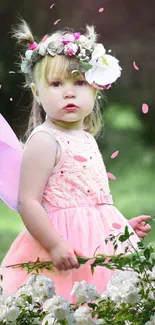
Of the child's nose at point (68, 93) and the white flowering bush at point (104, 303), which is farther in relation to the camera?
the child's nose at point (68, 93)

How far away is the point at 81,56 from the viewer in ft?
7.63

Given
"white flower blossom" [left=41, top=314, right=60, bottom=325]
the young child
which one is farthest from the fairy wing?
"white flower blossom" [left=41, top=314, right=60, bottom=325]

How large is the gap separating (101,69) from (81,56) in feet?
0.27

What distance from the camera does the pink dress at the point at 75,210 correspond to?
2145 mm

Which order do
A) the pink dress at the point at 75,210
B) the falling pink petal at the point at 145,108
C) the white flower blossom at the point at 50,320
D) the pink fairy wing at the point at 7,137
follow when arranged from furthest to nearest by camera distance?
1. the falling pink petal at the point at 145,108
2. the pink fairy wing at the point at 7,137
3. the pink dress at the point at 75,210
4. the white flower blossom at the point at 50,320

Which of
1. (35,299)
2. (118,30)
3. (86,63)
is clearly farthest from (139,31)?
(35,299)

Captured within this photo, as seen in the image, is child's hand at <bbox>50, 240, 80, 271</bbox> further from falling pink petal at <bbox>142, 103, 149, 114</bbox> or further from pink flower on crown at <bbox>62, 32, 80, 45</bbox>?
falling pink petal at <bbox>142, 103, 149, 114</bbox>

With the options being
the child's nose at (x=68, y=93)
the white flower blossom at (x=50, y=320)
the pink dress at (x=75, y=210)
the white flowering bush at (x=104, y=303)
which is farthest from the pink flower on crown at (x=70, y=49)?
the white flower blossom at (x=50, y=320)

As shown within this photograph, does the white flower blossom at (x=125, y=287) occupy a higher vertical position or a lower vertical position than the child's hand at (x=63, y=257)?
higher

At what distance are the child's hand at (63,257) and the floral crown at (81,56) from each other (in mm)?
485

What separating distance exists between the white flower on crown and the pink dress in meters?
0.18

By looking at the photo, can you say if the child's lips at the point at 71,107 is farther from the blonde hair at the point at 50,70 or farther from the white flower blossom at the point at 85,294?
the white flower blossom at the point at 85,294

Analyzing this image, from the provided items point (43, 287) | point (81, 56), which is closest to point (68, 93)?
point (81, 56)

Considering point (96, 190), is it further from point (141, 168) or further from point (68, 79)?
point (141, 168)
